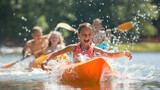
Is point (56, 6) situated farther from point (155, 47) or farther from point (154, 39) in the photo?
point (154, 39)

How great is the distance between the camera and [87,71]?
4812mm

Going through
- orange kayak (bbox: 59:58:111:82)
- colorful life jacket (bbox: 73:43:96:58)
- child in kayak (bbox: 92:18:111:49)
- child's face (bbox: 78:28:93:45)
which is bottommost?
orange kayak (bbox: 59:58:111:82)

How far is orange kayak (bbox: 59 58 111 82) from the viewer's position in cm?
476

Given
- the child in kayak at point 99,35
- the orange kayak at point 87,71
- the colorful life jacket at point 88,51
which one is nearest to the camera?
the orange kayak at point 87,71

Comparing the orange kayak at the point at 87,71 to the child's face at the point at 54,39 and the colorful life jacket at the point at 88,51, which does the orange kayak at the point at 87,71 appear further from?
the child's face at the point at 54,39

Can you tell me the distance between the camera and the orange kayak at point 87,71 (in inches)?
187

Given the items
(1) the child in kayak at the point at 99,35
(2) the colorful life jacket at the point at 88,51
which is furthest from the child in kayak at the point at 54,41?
(2) the colorful life jacket at the point at 88,51

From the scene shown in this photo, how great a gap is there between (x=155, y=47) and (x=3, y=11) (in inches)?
401

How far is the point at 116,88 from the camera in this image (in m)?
4.49

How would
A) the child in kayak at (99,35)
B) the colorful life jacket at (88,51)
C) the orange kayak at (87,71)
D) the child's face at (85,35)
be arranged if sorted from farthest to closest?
the child in kayak at (99,35) → the colorful life jacket at (88,51) → the child's face at (85,35) → the orange kayak at (87,71)

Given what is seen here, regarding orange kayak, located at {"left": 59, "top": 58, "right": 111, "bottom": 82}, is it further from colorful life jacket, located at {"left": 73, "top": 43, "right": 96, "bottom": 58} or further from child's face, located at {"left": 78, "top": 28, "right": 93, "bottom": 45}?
child's face, located at {"left": 78, "top": 28, "right": 93, "bottom": 45}

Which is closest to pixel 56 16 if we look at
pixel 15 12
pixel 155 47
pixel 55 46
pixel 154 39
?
pixel 15 12

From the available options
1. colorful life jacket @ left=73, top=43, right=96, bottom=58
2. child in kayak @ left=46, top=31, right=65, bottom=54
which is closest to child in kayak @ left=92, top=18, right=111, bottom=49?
child in kayak @ left=46, top=31, right=65, bottom=54

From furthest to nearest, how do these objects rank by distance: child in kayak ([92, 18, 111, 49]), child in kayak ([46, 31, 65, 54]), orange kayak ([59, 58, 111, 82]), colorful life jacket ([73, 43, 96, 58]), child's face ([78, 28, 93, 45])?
1. child in kayak ([46, 31, 65, 54])
2. child in kayak ([92, 18, 111, 49])
3. colorful life jacket ([73, 43, 96, 58])
4. child's face ([78, 28, 93, 45])
5. orange kayak ([59, 58, 111, 82])
